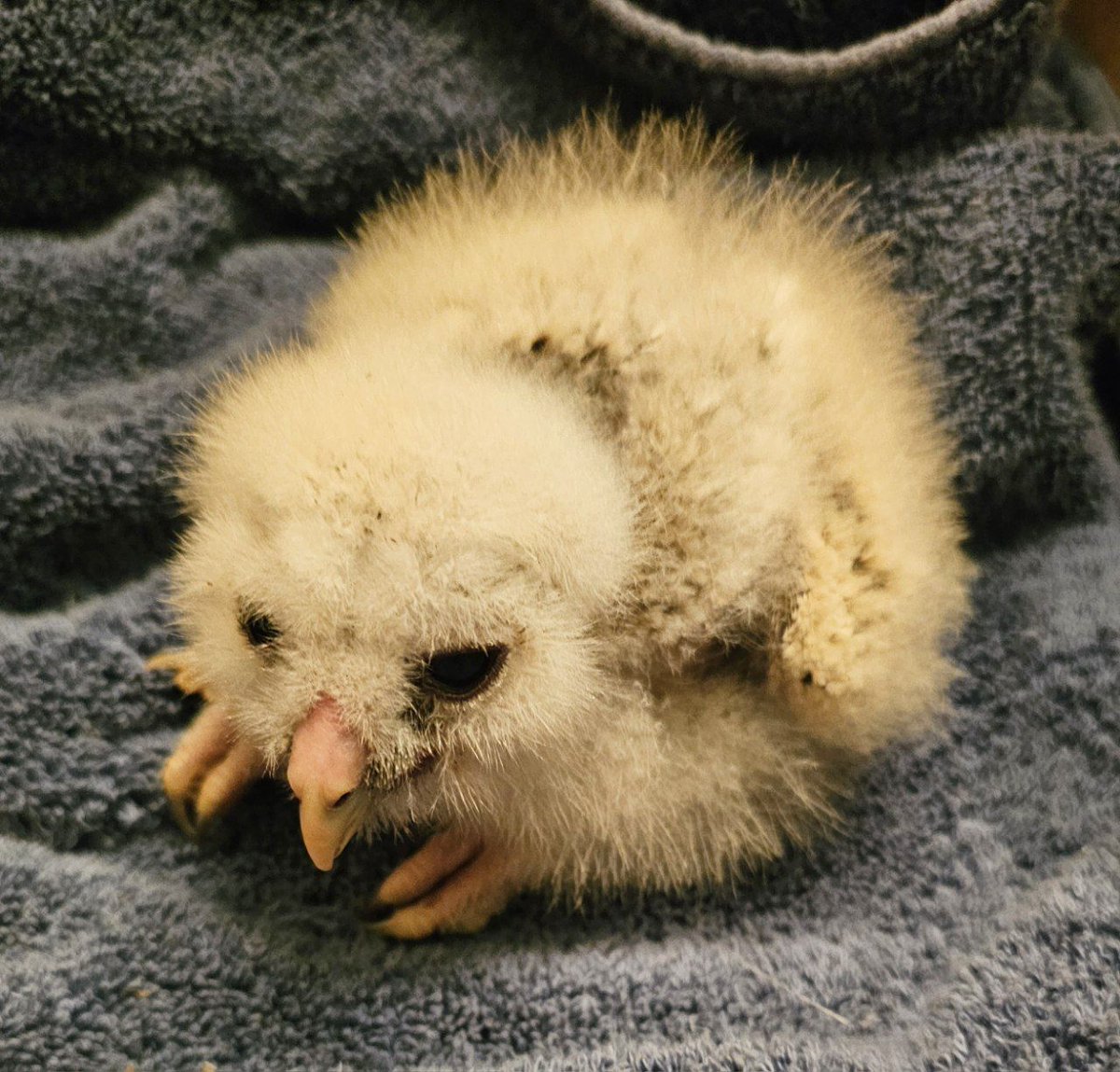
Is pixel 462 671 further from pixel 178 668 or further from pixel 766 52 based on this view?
pixel 766 52

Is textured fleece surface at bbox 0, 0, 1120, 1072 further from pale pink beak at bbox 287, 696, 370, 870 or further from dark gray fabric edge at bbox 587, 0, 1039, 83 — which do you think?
pale pink beak at bbox 287, 696, 370, 870

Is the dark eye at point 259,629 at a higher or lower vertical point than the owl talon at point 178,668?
higher

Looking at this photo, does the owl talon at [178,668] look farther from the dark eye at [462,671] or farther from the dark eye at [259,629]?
the dark eye at [462,671]

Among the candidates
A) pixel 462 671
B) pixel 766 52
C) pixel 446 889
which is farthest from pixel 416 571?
pixel 766 52

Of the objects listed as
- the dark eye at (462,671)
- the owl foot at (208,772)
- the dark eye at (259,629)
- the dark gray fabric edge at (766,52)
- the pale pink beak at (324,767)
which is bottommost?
the owl foot at (208,772)

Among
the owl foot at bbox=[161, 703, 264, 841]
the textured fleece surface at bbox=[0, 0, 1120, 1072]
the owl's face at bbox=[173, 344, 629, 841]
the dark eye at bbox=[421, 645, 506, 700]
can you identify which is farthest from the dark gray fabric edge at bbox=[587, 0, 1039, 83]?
the owl foot at bbox=[161, 703, 264, 841]

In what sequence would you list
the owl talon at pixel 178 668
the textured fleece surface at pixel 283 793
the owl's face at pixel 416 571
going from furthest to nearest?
the owl talon at pixel 178 668 → the textured fleece surface at pixel 283 793 → the owl's face at pixel 416 571

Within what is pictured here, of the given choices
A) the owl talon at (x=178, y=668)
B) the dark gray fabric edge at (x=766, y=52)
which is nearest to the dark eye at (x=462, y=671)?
the owl talon at (x=178, y=668)
